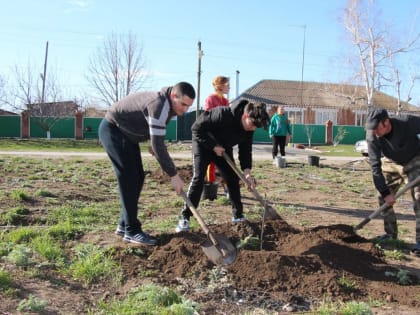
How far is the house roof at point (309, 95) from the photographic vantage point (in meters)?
40.5

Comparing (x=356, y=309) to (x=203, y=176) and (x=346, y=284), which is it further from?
(x=203, y=176)

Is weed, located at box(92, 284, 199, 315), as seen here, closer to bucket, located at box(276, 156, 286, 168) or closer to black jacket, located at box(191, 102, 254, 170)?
black jacket, located at box(191, 102, 254, 170)

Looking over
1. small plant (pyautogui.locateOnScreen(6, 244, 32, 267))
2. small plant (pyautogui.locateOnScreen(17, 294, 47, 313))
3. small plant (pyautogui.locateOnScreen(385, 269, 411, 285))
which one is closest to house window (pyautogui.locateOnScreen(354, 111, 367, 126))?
small plant (pyautogui.locateOnScreen(385, 269, 411, 285))

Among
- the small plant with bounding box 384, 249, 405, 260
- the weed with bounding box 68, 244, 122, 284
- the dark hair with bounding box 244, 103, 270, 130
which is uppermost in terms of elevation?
the dark hair with bounding box 244, 103, 270, 130

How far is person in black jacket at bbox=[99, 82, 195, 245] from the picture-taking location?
4.20m

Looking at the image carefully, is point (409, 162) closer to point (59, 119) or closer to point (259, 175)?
point (259, 175)

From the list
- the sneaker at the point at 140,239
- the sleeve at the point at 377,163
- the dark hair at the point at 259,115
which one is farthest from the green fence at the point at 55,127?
the sleeve at the point at 377,163

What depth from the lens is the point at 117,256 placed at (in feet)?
13.9

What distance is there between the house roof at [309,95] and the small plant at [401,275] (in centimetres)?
3526

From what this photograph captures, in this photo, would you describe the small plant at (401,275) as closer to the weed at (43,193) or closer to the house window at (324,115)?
the weed at (43,193)

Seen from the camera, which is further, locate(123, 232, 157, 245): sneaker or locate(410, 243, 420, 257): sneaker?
locate(410, 243, 420, 257): sneaker

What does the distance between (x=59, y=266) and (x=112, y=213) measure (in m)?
2.48

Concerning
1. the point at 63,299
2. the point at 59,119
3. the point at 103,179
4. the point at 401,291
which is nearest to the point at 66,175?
the point at 103,179

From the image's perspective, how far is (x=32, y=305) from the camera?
10.0 feet
